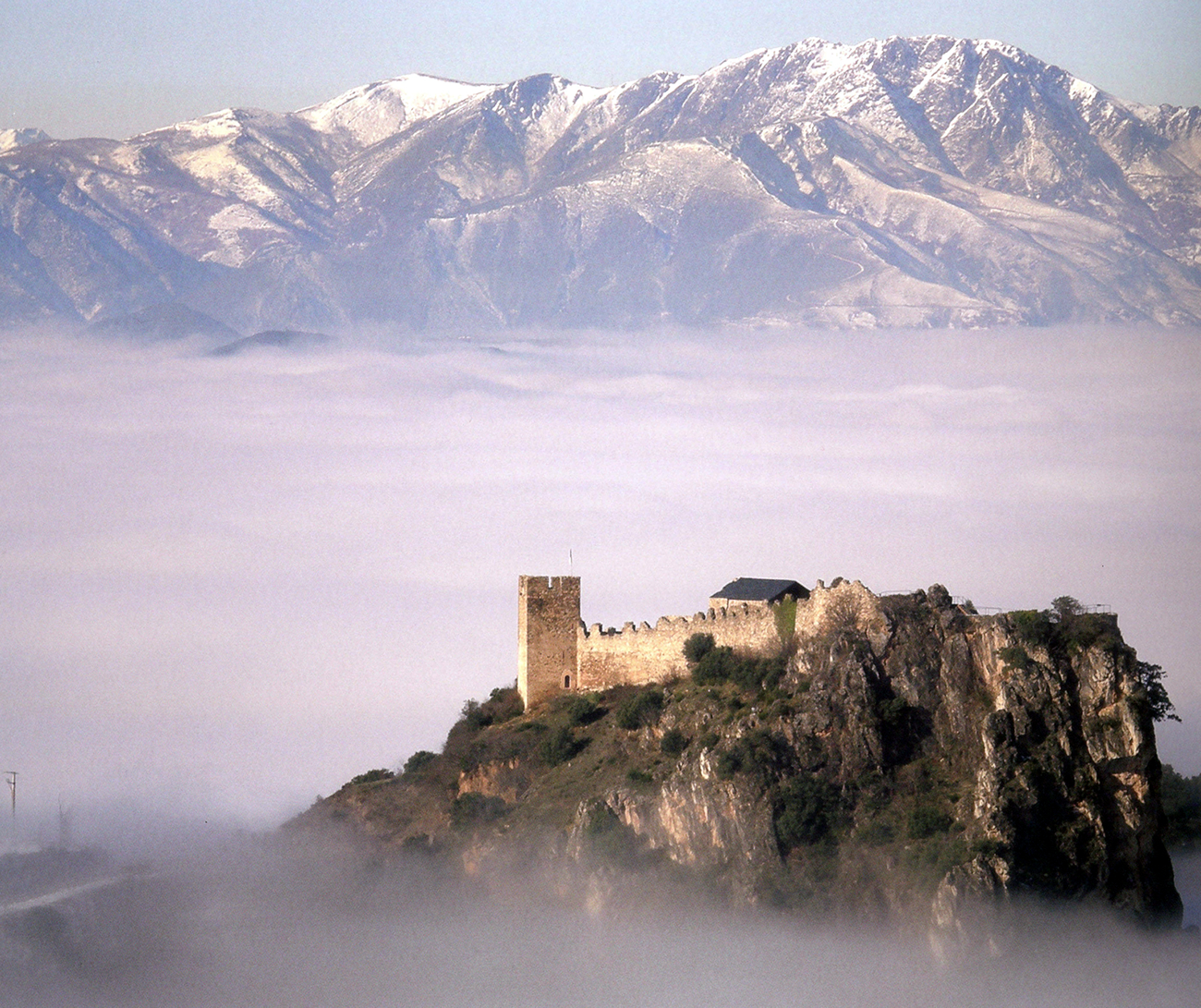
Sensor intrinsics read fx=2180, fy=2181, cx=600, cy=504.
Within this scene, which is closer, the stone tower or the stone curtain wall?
the stone curtain wall

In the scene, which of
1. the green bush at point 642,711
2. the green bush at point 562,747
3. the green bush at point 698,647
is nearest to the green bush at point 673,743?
the green bush at point 642,711

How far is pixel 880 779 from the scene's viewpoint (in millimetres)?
99688

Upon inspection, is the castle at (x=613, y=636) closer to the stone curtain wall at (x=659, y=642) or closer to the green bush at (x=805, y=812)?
the stone curtain wall at (x=659, y=642)

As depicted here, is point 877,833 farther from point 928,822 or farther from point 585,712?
point 585,712

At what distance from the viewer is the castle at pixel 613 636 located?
359 feet

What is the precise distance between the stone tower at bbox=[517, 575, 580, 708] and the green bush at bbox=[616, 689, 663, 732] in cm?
756

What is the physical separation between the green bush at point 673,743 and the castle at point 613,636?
14.4ft

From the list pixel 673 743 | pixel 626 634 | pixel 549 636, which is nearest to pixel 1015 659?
pixel 673 743

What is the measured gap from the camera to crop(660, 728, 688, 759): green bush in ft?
351

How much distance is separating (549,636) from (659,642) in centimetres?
758

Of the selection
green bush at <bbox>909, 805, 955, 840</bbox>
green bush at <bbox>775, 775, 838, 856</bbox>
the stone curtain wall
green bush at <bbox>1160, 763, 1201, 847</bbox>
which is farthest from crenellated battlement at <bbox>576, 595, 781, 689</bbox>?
green bush at <bbox>1160, 763, 1201, 847</bbox>

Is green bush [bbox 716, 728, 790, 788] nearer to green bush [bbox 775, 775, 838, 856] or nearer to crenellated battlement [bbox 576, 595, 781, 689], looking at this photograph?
green bush [bbox 775, 775, 838, 856]

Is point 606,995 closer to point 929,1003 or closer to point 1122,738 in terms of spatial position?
point 929,1003

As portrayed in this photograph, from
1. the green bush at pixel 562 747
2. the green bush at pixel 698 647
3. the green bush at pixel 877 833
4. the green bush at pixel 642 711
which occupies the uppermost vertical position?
the green bush at pixel 698 647
